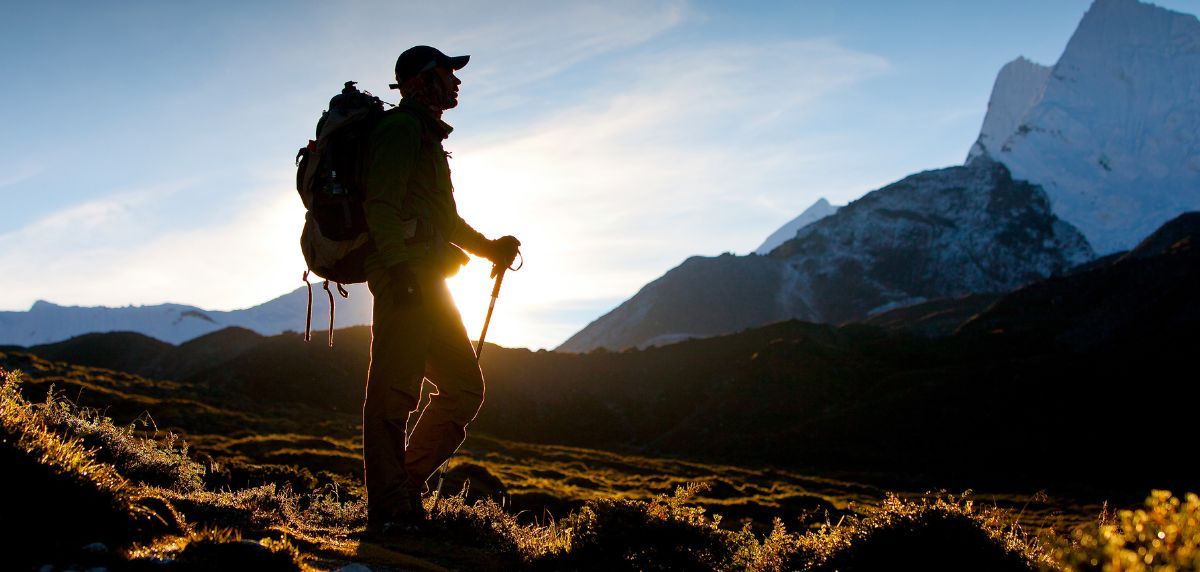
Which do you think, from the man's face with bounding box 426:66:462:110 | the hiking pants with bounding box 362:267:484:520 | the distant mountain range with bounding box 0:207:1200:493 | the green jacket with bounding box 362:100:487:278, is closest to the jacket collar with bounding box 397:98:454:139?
the green jacket with bounding box 362:100:487:278

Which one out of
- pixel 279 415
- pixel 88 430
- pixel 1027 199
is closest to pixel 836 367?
pixel 279 415

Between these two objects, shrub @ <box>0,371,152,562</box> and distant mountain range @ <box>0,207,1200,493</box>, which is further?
distant mountain range @ <box>0,207,1200,493</box>

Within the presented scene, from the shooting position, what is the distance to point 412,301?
4.43 m

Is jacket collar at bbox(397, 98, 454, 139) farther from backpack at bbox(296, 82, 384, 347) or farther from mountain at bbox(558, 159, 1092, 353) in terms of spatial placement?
mountain at bbox(558, 159, 1092, 353)

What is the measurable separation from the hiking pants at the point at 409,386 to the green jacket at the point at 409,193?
0.18m

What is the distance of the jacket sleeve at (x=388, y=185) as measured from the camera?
14.6ft

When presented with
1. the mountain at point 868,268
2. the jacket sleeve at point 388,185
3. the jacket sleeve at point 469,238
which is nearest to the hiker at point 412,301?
the jacket sleeve at point 388,185

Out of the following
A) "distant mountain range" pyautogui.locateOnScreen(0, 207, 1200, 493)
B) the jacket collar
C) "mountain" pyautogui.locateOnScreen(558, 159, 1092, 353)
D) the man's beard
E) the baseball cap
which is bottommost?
"distant mountain range" pyautogui.locateOnScreen(0, 207, 1200, 493)

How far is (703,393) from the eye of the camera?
58969 mm

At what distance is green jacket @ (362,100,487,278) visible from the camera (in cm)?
447

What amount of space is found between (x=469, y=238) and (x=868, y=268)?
→ 184336 millimetres

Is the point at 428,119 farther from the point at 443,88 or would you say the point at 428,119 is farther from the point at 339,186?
the point at 339,186

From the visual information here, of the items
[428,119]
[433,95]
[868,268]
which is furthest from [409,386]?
[868,268]

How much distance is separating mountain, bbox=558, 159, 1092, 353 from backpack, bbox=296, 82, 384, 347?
472 ft
